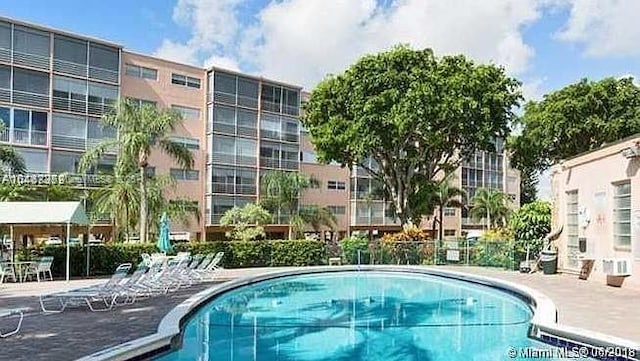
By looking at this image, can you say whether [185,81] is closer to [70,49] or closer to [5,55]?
[70,49]

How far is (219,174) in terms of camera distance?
47.8 meters

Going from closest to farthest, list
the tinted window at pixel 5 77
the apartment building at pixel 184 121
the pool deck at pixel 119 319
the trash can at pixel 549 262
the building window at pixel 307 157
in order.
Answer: the pool deck at pixel 119 319 < the trash can at pixel 549 262 < the tinted window at pixel 5 77 < the apartment building at pixel 184 121 < the building window at pixel 307 157

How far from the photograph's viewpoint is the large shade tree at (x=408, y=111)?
30.7 m

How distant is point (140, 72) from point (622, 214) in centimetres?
3517

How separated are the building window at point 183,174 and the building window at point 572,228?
95.8 ft

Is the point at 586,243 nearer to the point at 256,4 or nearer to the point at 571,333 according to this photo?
the point at 571,333

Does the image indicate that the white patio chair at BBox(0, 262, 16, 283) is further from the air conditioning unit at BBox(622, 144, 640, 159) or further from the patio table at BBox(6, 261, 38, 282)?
the air conditioning unit at BBox(622, 144, 640, 159)

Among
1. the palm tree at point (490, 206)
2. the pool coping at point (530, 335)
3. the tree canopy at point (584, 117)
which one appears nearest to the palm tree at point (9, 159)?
the pool coping at point (530, 335)

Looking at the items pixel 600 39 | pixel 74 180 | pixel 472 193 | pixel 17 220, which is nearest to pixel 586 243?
pixel 600 39

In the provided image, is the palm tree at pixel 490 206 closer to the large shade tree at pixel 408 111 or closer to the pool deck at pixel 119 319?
the large shade tree at pixel 408 111

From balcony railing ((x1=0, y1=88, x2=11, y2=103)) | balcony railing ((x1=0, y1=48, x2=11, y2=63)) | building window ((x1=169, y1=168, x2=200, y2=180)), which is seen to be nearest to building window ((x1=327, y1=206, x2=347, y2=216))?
building window ((x1=169, y1=168, x2=200, y2=180))

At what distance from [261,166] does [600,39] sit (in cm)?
3116

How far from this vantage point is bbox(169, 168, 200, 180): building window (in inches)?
1788

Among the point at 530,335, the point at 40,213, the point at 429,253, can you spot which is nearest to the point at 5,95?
the point at 40,213
